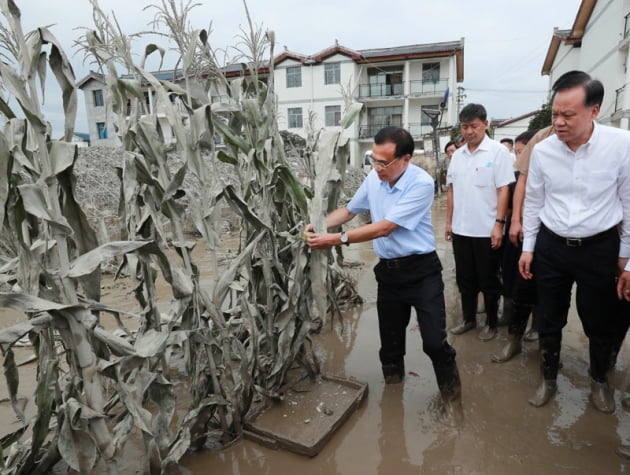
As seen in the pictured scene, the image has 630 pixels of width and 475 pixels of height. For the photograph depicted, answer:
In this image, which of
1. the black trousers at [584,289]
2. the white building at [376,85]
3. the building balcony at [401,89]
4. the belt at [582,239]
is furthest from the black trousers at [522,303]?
the building balcony at [401,89]

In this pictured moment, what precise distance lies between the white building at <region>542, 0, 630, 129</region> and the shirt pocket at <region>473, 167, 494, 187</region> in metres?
12.0

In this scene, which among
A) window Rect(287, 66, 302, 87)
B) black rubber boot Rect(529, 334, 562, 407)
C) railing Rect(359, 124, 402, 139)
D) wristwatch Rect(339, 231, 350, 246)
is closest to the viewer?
wristwatch Rect(339, 231, 350, 246)

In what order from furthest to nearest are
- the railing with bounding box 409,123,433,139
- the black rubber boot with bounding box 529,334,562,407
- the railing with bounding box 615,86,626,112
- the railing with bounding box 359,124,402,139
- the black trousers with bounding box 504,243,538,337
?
the railing with bounding box 359,124,402,139
the railing with bounding box 409,123,433,139
the railing with bounding box 615,86,626,112
the black trousers with bounding box 504,243,538,337
the black rubber boot with bounding box 529,334,562,407

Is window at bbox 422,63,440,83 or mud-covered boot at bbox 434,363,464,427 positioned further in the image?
window at bbox 422,63,440,83

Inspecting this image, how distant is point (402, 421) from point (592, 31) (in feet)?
64.2

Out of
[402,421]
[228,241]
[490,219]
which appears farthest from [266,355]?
[228,241]

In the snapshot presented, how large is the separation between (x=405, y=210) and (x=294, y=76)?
73.5 ft

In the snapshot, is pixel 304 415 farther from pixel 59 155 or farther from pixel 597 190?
pixel 597 190

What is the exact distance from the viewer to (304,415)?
214cm

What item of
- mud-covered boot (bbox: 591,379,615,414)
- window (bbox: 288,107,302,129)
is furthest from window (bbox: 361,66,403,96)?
mud-covered boot (bbox: 591,379,615,414)

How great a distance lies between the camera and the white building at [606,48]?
1298 centimetres

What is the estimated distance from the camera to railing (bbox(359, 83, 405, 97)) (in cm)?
2264

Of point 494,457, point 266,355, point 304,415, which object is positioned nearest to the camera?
point 494,457

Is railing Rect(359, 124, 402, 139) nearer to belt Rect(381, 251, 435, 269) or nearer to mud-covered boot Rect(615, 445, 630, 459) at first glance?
belt Rect(381, 251, 435, 269)
